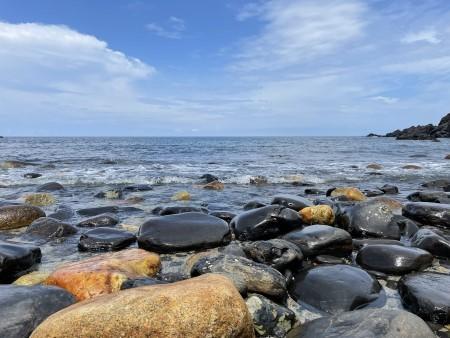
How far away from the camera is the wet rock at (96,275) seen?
406cm

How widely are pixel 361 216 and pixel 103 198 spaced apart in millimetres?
7749

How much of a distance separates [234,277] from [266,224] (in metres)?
2.67

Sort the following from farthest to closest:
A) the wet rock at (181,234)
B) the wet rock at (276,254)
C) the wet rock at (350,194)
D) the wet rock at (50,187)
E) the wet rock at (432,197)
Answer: the wet rock at (50,187) < the wet rock at (350,194) < the wet rock at (432,197) < the wet rock at (181,234) < the wet rock at (276,254)

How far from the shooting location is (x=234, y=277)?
13.2 feet

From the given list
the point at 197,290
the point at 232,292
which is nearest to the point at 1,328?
the point at 197,290

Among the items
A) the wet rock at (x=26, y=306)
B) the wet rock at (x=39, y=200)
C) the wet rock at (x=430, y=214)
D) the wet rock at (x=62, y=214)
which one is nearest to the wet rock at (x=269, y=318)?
the wet rock at (x=26, y=306)

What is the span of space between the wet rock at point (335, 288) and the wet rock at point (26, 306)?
2.46 m

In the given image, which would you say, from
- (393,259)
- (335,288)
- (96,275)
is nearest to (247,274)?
(335,288)

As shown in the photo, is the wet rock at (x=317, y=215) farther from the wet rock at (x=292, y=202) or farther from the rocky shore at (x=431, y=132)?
the rocky shore at (x=431, y=132)

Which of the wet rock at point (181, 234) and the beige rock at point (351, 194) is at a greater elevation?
the wet rock at point (181, 234)

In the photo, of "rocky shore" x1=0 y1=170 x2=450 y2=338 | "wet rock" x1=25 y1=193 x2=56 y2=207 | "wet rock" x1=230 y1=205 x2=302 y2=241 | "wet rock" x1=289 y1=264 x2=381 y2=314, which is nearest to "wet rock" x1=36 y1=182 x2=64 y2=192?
"wet rock" x1=25 y1=193 x2=56 y2=207

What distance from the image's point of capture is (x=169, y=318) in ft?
9.11

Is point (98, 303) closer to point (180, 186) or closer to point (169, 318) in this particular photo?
point (169, 318)

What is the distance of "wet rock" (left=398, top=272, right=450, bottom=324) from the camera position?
365cm
